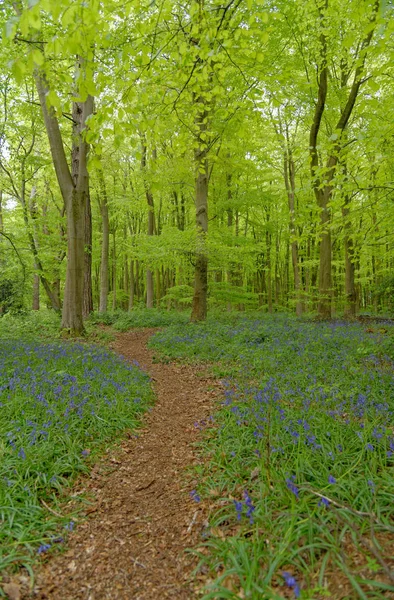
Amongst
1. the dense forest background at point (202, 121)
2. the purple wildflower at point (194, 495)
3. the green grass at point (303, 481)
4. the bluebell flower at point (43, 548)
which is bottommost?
the bluebell flower at point (43, 548)

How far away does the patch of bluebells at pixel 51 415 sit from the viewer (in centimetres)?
333

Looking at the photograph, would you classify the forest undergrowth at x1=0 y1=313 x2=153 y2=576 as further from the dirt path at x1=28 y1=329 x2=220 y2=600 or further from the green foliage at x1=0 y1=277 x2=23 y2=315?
the green foliage at x1=0 y1=277 x2=23 y2=315

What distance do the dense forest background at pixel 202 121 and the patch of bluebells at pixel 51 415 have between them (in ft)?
10.1

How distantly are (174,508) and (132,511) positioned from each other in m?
0.41

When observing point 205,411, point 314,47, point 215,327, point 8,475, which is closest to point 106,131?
point 8,475

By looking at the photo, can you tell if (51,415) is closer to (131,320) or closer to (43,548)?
(43,548)

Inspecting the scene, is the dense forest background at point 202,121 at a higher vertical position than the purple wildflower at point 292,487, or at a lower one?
higher

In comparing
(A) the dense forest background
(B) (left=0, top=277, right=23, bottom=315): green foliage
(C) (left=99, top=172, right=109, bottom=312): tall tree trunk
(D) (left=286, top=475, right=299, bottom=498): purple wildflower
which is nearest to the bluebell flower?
(D) (left=286, top=475, right=299, bottom=498): purple wildflower

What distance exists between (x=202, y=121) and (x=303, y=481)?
10020mm

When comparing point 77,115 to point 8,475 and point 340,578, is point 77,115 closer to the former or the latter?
point 8,475

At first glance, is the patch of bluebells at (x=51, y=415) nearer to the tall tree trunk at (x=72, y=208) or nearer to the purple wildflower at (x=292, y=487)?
the purple wildflower at (x=292, y=487)

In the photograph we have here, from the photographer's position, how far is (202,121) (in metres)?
10.3

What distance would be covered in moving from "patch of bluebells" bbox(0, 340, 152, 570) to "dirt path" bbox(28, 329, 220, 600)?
0.29 meters

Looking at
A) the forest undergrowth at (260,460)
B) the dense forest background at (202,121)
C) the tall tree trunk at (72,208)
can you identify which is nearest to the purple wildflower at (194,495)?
the forest undergrowth at (260,460)
